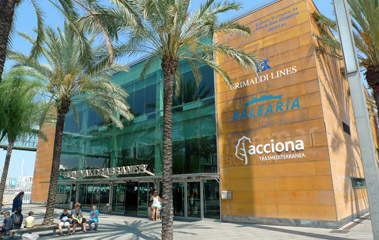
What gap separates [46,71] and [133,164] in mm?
8769

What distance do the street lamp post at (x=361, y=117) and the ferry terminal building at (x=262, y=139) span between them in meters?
5.34

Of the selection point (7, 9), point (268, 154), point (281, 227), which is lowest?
point (281, 227)

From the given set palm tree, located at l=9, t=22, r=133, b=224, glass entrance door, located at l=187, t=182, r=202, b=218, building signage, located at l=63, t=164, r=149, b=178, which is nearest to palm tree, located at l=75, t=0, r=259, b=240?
palm tree, located at l=9, t=22, r=133, b=224

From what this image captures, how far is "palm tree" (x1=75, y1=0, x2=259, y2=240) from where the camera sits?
9.56 m

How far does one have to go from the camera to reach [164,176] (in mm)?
9734

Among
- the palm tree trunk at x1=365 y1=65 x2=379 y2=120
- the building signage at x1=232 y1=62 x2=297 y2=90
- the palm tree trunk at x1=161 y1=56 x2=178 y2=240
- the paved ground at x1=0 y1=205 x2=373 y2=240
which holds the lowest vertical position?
the paved ground at x1=0 y1=205 x2=373 y2=240

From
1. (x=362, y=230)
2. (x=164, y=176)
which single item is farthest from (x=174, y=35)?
(x=362, y=230)

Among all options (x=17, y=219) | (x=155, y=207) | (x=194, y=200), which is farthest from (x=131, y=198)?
(x=17, y=219)

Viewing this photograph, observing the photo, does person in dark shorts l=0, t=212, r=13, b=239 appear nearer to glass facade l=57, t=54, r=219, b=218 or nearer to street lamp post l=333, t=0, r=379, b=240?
glass facade l=57, t=54, r=219, b=218

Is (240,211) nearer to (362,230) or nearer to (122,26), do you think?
(362,230)

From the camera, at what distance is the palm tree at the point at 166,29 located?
9.56 metres

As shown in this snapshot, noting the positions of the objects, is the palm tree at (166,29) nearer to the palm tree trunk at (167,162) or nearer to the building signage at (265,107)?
the palm tree trunk at (167,162)

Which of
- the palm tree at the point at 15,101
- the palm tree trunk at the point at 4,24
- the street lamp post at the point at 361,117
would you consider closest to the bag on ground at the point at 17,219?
the palm tree at the point at 15,101

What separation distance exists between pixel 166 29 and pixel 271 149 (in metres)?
8.09
